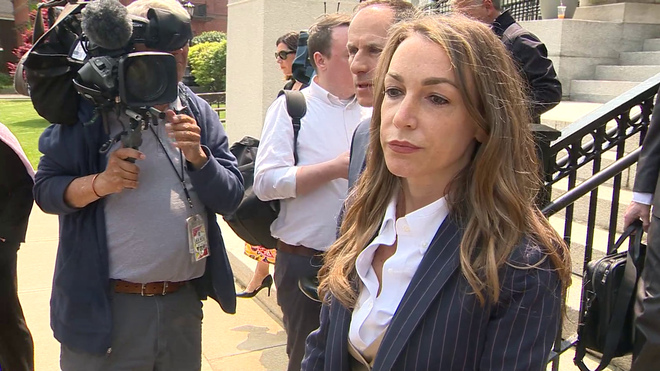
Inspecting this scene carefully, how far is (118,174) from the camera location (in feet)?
6.70

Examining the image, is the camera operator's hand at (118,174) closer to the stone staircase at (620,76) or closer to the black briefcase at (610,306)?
the black briefcase at (610,306)

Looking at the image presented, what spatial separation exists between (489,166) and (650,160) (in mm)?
1693

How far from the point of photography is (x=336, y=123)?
8.77 feet

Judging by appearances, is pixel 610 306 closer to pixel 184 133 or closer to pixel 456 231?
pixel 456 231

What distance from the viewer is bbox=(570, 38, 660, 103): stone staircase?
6.46 meters

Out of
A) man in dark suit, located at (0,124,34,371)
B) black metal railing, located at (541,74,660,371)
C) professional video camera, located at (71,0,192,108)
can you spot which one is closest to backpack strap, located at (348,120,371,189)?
professional video camera, located at (71,0,192,108)

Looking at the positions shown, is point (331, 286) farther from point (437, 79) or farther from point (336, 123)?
point (336, 123)

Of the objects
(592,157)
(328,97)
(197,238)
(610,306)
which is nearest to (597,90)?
(592,157)

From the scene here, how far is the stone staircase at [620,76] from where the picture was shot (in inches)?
254

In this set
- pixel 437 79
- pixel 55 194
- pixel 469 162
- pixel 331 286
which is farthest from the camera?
pixel 55 194

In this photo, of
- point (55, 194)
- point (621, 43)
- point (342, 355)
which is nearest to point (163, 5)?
point (55, 194)

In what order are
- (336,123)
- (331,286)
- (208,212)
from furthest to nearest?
1. (336,123)
2. (208,212)
3. (331,286)

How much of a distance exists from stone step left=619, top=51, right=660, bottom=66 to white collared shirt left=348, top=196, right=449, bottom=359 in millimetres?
6347

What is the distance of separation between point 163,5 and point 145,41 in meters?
0.18
